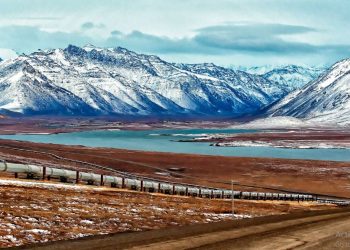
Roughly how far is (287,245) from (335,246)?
2.05 meters

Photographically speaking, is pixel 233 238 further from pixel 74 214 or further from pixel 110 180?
pixel 110 180

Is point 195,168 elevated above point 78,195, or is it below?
below

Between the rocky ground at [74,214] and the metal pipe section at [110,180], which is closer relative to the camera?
the rocky ground at [74,214]

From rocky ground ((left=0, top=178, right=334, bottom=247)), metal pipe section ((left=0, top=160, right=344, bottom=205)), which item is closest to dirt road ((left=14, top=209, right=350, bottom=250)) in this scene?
rocky ground ((left=0, top=178, right=334, bottom=247))

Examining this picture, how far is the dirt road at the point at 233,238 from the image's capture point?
19.3m

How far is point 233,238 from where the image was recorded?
21.7 meters

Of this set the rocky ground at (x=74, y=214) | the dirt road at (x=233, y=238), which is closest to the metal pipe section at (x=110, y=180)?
the rocky ground at (x=74, y=214)

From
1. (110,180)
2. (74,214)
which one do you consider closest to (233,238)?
(74,214)

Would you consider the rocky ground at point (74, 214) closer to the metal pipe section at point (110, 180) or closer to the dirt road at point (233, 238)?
the dirt road at point (233, 238)

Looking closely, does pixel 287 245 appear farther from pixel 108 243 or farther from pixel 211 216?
pixel 211 216

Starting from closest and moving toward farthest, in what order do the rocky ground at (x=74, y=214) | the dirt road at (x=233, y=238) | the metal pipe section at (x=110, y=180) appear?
the dirt road at (x=233, y=238)
the rocky ground at (x=74, y=214)
the metal pipe section at (x=110, y=180)

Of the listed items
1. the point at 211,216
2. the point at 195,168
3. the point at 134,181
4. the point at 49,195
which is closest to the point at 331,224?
the point at 211,216

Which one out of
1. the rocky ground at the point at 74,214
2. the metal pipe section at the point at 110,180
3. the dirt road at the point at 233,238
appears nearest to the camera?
the dirt road at the point at 233,238

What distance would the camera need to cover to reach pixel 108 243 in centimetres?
1942
